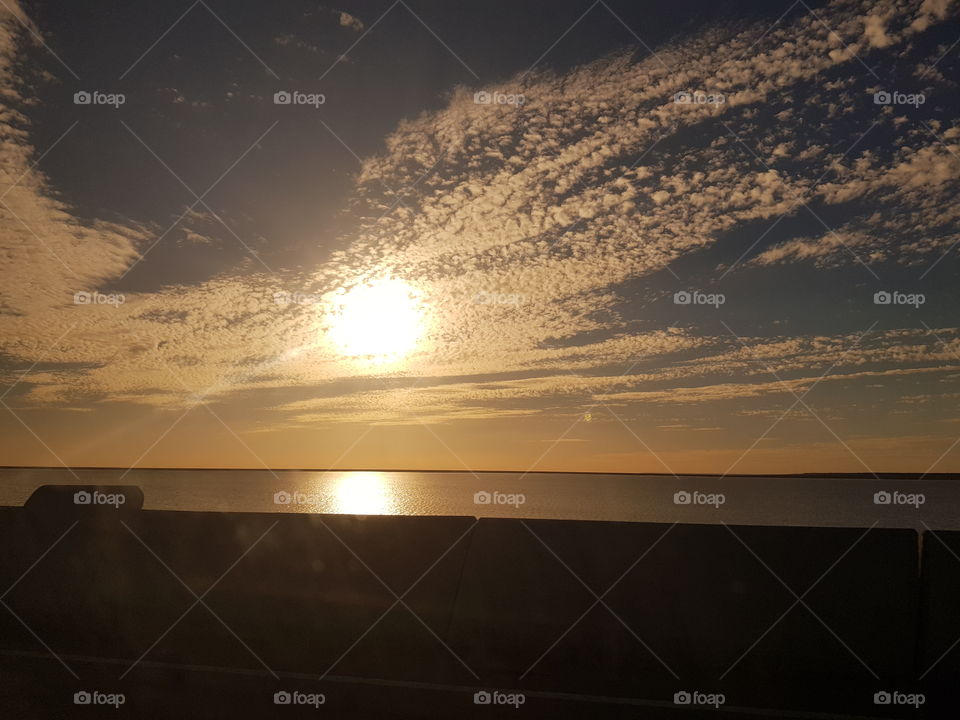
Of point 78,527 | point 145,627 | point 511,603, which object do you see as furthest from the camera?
point 78,527

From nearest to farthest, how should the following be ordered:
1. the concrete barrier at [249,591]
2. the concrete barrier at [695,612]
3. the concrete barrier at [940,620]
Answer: the concrete barrier at [940,620]
the concrete barrier at [695,612]
the concrete barrier at [249,591]

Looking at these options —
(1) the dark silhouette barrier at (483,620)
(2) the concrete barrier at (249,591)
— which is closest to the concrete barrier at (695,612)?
(1) the dark silhouette barrier at (483,620)

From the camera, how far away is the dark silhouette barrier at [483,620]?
211 inches

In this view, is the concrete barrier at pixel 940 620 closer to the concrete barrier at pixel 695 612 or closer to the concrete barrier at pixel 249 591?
the concrete barrier at pixel 695 612

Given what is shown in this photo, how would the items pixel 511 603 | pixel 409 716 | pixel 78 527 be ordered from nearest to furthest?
pixel 409 716
pixel 511 603
pixel 78 527

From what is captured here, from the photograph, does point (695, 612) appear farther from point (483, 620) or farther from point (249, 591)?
point (249, 591)

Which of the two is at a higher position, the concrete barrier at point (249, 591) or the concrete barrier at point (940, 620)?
the concrete barrier at point (249, 591)

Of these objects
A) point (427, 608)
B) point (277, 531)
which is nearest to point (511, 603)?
point (427, 608)

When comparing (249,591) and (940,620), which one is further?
(249,591)

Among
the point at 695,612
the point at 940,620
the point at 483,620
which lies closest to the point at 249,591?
the point at 483,620

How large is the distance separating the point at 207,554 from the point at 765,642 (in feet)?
14.9

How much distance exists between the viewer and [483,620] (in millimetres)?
6145

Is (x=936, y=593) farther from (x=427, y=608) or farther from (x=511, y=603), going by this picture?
(x=427, y=608)

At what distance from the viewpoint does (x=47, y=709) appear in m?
5.14
